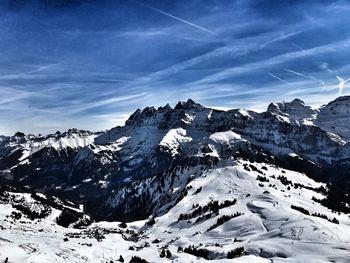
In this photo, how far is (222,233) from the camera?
635ft

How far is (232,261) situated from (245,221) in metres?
71.9

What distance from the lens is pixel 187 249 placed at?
18275 centimetres

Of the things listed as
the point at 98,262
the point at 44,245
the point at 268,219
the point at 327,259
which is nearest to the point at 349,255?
the point at 327,259

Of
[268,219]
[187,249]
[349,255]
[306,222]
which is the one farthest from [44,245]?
[349,255]

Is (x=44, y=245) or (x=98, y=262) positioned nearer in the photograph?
(x=98, y=262)

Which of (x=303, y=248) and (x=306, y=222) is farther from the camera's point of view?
(x=306, y=222)

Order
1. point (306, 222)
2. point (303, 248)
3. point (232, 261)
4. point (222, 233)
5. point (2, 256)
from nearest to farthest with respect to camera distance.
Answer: point (232, 261) < point (303, 248) < point (2, 256) < point (306, 222) < point (222, 233)

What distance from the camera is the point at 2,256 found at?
156 m

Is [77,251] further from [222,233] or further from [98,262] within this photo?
[222,233]

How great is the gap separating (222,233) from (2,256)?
85.4 meters

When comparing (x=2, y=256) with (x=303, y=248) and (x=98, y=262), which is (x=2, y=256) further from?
(x=303, y=248)

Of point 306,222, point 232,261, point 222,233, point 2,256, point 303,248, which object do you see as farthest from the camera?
point 222,233

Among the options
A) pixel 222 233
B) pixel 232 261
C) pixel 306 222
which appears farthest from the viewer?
pixel 222 233

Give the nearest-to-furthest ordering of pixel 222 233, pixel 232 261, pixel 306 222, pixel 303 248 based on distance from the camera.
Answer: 1. pixel 232 261
2. pixel 303 248
3. pixel 306 222
4. pixel 222 233
